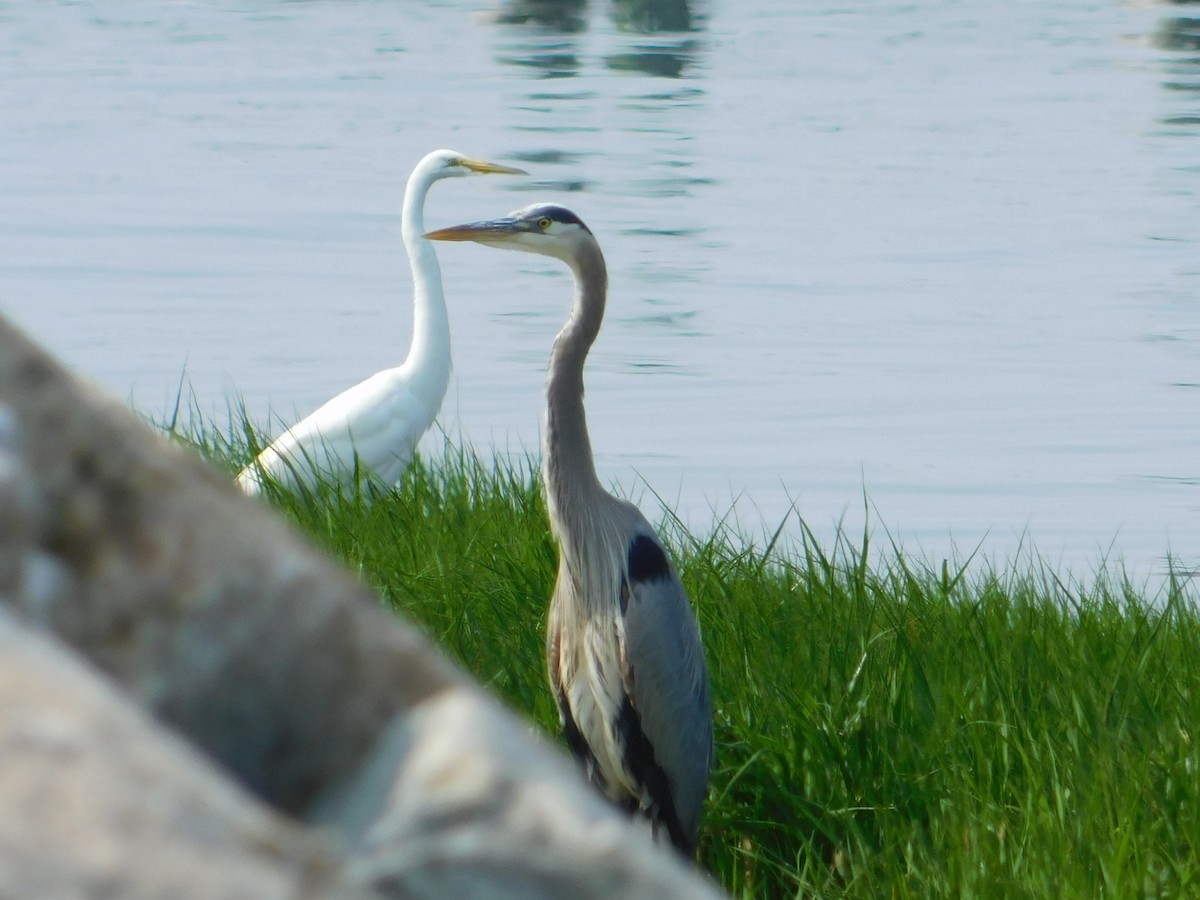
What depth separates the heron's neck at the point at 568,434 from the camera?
418 cm

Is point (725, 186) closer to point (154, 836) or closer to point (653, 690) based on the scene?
point (653, 690)

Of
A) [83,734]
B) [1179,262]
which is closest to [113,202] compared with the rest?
[1179,262]

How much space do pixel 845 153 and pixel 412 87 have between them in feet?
33.8

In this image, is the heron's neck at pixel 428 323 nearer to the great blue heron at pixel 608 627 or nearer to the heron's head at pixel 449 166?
the heron's head at pixel 449 166

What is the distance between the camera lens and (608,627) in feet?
13.8

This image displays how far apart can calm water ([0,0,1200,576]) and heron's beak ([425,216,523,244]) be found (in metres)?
1.72

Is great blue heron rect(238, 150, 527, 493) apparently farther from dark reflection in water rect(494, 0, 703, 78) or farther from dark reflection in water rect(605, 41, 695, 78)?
dark reflection in water rect(494, 0, 703, 78)

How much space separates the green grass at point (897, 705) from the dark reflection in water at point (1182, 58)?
24.1 meters

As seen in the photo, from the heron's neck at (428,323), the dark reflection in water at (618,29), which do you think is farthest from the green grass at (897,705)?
the dark reflection in water at (618,29)

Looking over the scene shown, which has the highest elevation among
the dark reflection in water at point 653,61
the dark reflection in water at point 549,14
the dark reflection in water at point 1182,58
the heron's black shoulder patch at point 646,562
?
the heron's black shoulder patch at point 646,562

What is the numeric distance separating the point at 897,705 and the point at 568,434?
1.03m

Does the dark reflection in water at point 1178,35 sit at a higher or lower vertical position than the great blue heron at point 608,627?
lower

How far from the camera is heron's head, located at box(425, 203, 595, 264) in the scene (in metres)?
4.41

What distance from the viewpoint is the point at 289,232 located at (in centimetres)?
2038
